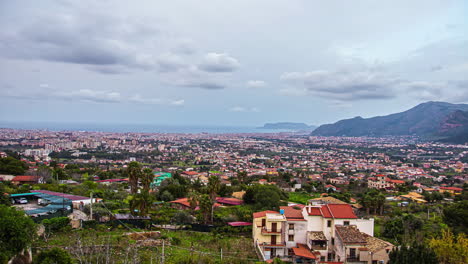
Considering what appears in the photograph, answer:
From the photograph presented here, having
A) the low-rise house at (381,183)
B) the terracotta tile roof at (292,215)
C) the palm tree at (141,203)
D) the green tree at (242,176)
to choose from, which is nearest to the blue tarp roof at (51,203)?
the palm tree at (141,203)

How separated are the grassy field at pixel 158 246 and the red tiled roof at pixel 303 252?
94.1 inches

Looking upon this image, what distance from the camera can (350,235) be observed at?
1873cm

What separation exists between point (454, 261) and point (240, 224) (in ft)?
43.2

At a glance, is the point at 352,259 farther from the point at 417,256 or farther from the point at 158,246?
the point at 158,246

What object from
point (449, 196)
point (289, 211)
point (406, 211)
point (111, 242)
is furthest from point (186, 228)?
point (449, 196)

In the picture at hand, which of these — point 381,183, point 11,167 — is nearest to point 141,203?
point 11,167

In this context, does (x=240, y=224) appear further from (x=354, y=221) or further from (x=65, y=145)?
(x=65, y=145)

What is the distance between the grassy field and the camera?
16.6 metres

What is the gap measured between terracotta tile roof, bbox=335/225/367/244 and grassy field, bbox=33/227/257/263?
16.2 ft

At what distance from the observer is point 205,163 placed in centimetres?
8756

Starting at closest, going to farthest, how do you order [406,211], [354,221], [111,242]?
[111,242] < [354,221] < [406,211]

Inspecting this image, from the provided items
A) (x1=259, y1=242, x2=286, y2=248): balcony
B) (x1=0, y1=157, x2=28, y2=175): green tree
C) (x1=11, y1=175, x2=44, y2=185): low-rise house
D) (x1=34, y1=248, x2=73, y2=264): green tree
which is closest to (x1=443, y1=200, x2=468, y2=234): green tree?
(x1=259, y1=242, x2=286, y2=248): balcony

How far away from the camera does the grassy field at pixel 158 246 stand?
16.6 m

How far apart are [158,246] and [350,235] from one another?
34.9 feet
